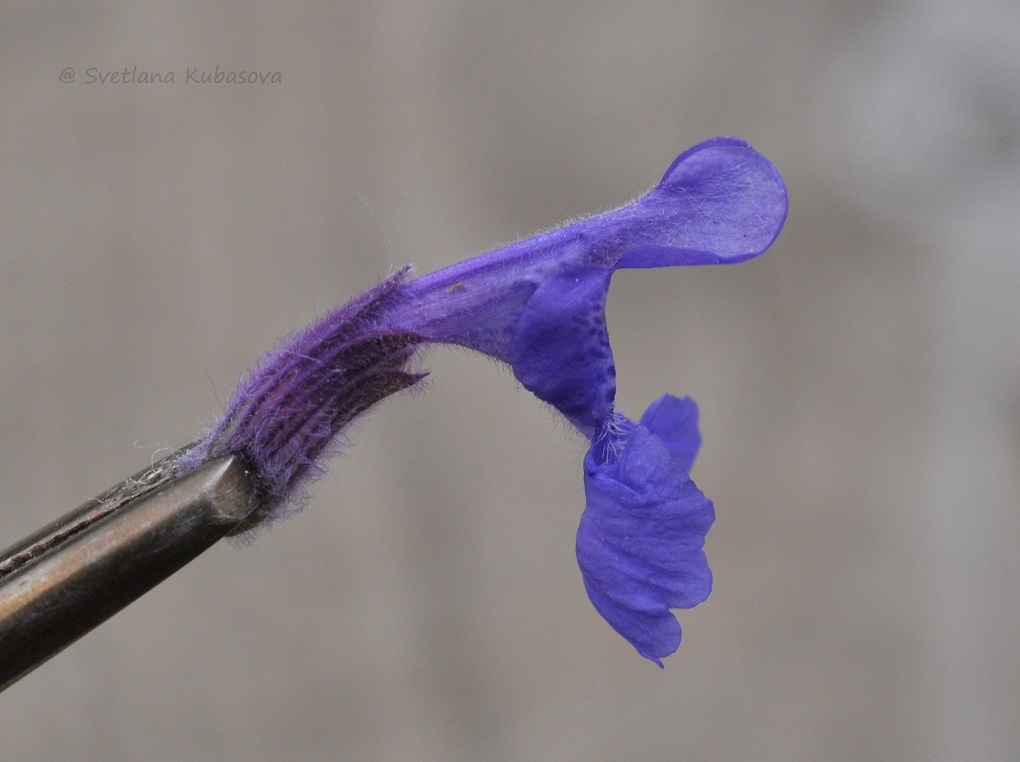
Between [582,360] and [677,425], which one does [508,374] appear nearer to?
[677,425]

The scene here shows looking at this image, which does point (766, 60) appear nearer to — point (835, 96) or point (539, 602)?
point (835, 96)

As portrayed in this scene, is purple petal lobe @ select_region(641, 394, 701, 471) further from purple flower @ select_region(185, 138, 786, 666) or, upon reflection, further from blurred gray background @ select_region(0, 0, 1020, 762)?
blurred gray background @ select_region(0, 0, 1020, 762)

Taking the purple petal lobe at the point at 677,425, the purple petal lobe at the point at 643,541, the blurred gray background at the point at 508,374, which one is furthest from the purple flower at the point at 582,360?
the blurred gray background at the point at 508,374

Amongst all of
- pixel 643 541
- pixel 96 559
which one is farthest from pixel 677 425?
pixel 96 559

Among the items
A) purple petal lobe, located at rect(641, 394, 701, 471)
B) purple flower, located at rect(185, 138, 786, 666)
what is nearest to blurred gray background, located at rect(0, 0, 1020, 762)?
purple petal lobe, located at rect(641, 394, 701, 471)

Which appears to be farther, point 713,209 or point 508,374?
point 508,374

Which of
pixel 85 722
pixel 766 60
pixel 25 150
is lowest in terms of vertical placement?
pixel 85 722

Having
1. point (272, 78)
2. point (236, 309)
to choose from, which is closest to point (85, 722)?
point (236, 309)
